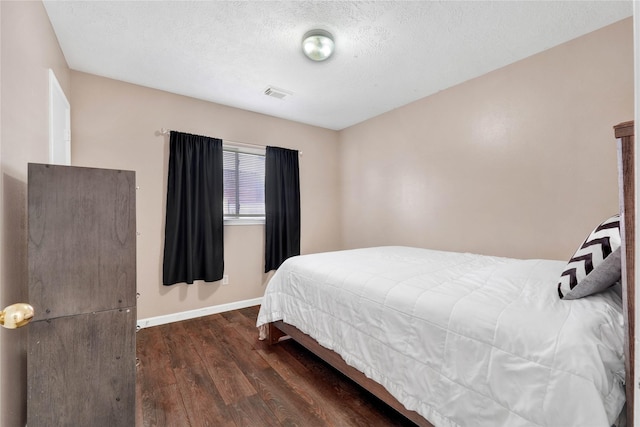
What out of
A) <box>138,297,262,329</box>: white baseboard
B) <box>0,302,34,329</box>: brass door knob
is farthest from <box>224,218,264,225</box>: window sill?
<box>0,302,34,329</box>: brass door knob

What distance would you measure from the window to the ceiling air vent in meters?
0.83

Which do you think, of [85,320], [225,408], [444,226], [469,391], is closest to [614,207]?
[444,226]

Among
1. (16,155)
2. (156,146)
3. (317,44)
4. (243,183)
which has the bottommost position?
Result: (16,155)

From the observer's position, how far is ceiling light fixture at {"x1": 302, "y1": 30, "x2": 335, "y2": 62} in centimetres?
206

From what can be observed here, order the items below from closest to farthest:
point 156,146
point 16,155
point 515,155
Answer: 1. point 16,155
2. point 515,155
3. point 156,146

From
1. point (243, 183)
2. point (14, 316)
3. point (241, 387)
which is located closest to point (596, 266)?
point (14, 316)

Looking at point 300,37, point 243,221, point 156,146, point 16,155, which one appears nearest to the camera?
point 16,155

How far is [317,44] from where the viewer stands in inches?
83.7

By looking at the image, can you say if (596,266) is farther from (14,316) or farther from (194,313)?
(194,313)

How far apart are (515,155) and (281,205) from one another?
267 cm

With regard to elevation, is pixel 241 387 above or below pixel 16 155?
below

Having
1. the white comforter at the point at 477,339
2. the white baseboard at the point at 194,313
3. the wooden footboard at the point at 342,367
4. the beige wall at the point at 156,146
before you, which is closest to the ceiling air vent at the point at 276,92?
the beige wall at the point at 156,146

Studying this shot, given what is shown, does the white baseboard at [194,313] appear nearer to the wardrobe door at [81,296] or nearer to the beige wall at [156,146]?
the beige wall at [156,146]

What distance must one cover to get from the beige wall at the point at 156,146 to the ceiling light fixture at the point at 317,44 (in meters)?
1.58
